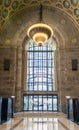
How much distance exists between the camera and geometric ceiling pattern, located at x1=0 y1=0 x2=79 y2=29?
59.8 ft

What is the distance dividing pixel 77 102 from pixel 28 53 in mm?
8940

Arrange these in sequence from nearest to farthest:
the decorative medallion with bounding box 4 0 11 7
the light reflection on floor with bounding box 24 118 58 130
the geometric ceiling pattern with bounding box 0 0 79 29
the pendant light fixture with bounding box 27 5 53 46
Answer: the light reflection on floor with bounding box 24 118 58 130, the pendant light fixture with bounding box 27 5 53 46, the decorative medallion with bounding box 4 0 11 7, the geometric ceiling pattern with bounding box 0 0 79 29

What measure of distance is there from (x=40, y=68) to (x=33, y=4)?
223 inches

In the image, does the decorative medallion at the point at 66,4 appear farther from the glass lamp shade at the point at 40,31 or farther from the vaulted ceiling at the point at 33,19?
the glass lamp shade at the point at 40,31

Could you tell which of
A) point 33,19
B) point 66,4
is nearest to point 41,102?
point 33,19

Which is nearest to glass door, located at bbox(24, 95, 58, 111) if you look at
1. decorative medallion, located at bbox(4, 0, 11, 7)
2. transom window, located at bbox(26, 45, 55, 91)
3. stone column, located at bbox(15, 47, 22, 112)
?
stone column, located at bbox(15, 47, 22, 112)

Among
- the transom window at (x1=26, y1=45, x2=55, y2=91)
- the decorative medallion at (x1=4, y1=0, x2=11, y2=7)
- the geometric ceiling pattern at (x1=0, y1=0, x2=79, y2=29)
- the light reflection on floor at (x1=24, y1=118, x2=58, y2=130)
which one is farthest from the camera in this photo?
the transom window at (x1=26, y1=45, x2=55, y2=91)

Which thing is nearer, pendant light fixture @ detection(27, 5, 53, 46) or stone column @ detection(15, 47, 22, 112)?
pendant light fixture @ detection(27, 5, 53, 46)

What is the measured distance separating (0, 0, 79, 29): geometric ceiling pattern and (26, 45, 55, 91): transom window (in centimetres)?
369

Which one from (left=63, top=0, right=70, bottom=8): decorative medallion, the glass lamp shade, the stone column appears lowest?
the stone column

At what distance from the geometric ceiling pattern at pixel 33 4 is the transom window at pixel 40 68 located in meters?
3.69

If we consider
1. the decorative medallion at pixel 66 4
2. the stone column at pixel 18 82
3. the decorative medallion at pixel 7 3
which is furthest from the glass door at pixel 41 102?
the decorative medallion at pixel 7 3

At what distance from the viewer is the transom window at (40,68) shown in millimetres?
→ 21000

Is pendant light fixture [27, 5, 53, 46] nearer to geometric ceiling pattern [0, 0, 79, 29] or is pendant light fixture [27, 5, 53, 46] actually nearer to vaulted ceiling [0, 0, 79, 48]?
geometric ceiling pattern [0, 0, 79, 29]
